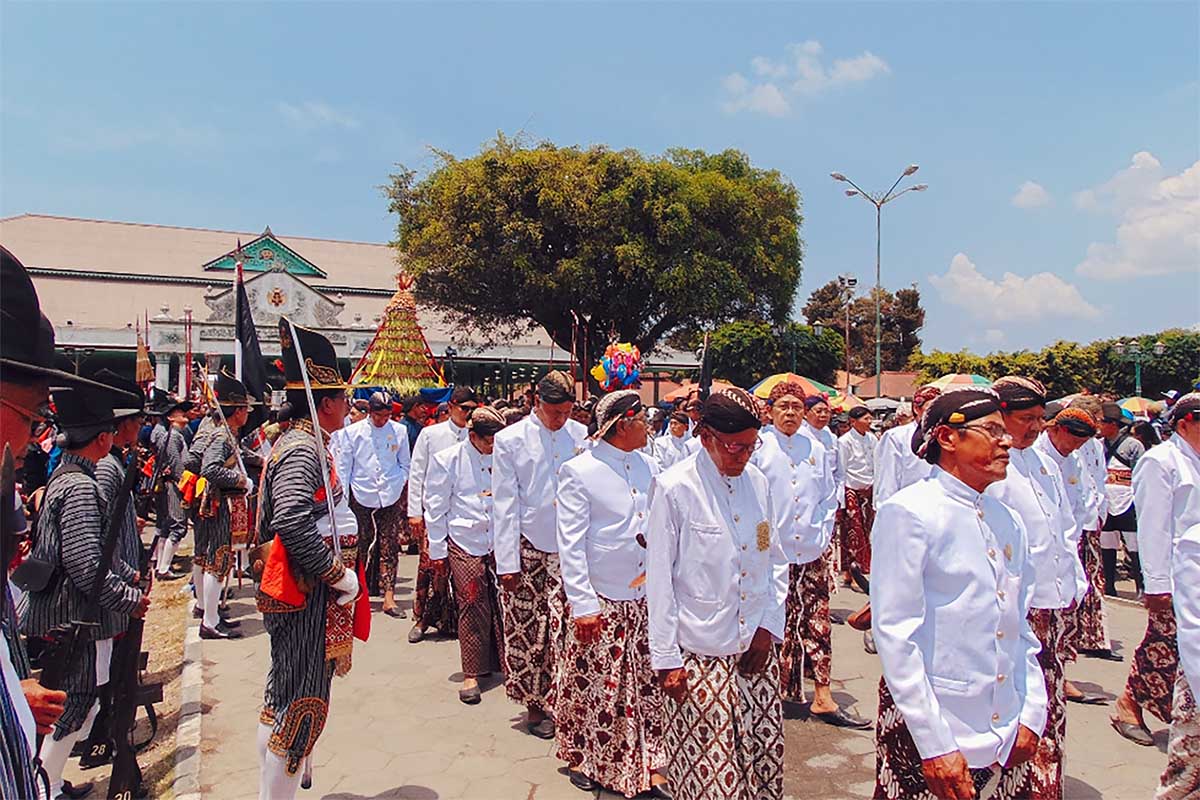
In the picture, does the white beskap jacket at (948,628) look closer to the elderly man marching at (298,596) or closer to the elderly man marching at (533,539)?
the elderly man marching at (298,596)

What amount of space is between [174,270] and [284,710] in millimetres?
40732

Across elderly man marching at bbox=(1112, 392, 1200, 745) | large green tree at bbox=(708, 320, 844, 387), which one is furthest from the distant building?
elderly man marching at bbox=(1112, 392, 1200, 745)

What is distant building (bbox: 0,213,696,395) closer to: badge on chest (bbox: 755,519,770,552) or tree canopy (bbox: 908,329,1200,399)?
tree canopy (bbox: 908,329,1200,399)

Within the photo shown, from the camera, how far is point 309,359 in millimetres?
3785

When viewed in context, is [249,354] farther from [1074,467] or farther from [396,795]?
[1074,467]

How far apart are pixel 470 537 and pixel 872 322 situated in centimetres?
5502

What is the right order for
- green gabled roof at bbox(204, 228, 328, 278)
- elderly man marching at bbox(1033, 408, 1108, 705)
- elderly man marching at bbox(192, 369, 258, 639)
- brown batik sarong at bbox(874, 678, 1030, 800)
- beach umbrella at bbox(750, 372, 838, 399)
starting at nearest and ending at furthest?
1. brown batik sarong at bbox(874, 678, 1030, 800)
2. elderly man marching at bbox(1033, 408, 1108, 705)
3. elderly man marching at bbox(192, 369, 258, 639)
4. beach umbrella at bbox(750, 372, 838, 399)
5. green gabled roof at bbox(204, 228, 328, 278)

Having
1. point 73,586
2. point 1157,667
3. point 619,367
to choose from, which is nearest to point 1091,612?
point 1157,667

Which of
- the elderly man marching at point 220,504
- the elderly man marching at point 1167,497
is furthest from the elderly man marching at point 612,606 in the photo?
the elderly man marching at point 220,504

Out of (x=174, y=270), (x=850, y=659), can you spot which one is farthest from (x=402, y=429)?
(x=174, y=270)

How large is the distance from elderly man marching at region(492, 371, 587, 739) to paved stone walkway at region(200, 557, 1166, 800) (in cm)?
34

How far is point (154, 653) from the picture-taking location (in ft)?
22.2

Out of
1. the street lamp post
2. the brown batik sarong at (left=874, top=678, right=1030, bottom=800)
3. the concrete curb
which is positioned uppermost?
the street lamp post

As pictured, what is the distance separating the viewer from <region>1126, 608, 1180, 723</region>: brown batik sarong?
4660mm
